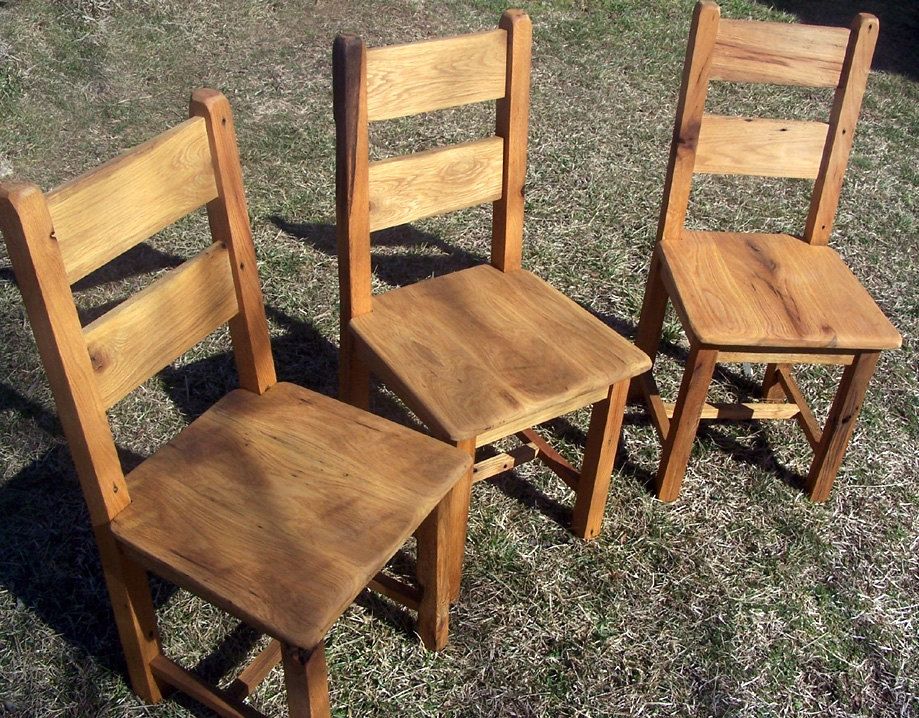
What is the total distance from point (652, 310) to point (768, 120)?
25.4 inches

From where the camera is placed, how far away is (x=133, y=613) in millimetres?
1966

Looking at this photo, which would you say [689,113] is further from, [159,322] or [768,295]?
[159,322]

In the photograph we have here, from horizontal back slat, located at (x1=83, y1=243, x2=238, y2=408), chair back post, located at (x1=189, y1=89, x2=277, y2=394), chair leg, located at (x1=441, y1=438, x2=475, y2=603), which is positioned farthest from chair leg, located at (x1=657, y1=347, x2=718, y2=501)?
horizontal back slat, located at (x1=83, y1=243, x2=238, y2=408)

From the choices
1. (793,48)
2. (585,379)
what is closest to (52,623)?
(585,379)

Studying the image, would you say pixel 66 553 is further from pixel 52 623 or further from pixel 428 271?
pixel 428 271

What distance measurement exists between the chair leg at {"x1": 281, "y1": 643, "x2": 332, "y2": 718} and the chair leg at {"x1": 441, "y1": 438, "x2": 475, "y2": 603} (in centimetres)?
45

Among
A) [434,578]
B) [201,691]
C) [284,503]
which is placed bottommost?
[201,691]

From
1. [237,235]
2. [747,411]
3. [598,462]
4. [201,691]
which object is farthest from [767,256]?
[201,691]

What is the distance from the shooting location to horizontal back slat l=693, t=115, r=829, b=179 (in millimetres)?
2629

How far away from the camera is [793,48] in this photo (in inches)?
101

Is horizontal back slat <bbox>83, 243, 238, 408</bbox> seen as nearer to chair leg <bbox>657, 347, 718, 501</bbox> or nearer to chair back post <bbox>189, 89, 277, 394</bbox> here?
chair back post <bbox>189, 89, 277, 394</bbox>

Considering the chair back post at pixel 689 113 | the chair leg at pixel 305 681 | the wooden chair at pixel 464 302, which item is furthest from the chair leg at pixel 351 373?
the chair back post at pixel 689 113

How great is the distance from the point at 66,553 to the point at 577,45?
4146mm

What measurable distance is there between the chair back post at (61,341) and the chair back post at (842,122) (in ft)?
6.72
